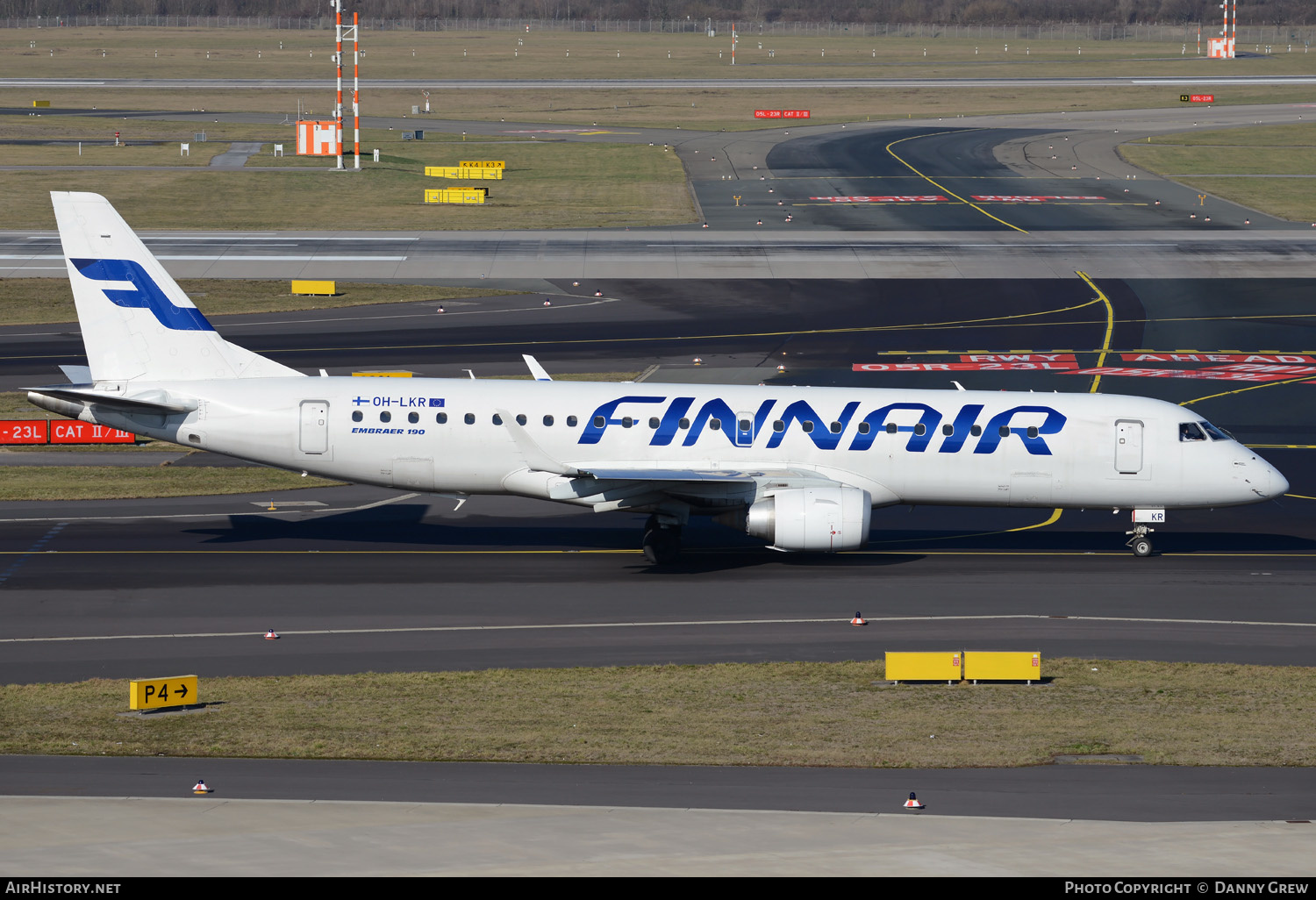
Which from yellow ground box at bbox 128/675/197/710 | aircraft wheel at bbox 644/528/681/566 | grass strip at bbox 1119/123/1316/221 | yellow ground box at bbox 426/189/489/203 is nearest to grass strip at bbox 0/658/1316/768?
yellow ground box at bbox 128/675/197/710

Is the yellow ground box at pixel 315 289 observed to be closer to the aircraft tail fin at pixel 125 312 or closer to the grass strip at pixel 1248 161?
the aircraft tail fin at pixel 125 312

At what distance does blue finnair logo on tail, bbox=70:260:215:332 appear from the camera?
37.3 metres

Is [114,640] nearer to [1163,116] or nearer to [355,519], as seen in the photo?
[355,519]

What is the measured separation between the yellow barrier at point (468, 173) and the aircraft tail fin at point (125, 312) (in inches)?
2938

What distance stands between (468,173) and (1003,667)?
3503 inches

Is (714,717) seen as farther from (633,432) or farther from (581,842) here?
(633,432)

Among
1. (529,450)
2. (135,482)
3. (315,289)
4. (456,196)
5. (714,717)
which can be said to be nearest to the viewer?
(714,717)

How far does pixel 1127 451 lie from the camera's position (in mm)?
37062

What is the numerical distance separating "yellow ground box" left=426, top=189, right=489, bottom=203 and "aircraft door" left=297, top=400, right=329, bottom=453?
66.8 m

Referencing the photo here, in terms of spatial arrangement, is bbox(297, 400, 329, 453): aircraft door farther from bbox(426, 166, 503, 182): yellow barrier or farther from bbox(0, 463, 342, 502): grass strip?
bbox(426, 166, 503, 182): yellow barrier

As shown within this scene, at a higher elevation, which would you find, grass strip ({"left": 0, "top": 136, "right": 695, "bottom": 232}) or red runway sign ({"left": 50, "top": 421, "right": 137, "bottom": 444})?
grass strip ({"left": 0, "top": 136, "right": 695, "bottom": 232})

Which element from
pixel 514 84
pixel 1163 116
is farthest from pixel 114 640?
pixel 514 84

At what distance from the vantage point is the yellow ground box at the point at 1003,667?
28.0m

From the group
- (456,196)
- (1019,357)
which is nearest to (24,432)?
(1019,357)
